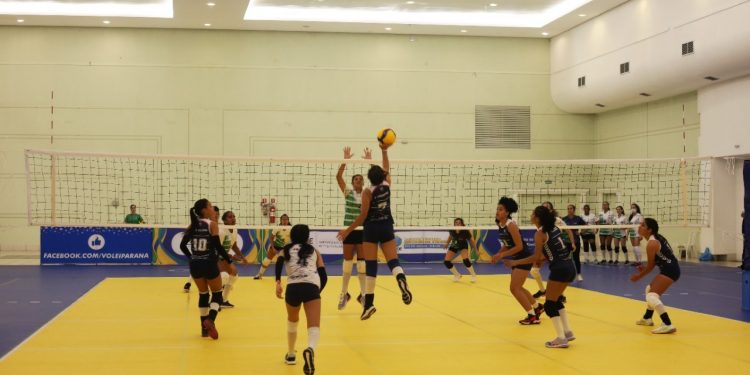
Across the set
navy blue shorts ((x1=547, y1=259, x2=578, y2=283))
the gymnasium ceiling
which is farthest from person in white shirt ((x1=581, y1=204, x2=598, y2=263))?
navy blue shorts ((x1=547, y1=259, x2=578, y2=283))

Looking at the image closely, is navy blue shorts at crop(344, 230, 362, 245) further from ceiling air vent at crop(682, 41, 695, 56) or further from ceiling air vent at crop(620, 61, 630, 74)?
ceiling air vent at crop(620, 61, 630, 74)

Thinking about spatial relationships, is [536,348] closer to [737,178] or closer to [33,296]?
[33,296]

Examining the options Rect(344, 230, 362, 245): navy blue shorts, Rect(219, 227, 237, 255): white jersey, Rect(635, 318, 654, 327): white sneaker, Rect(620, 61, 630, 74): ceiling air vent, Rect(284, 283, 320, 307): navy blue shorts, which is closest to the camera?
Rect(284, 283, 320, 307): navy blue shorts

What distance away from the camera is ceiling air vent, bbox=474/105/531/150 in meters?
31.3

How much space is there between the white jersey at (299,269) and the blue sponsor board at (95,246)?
683 inches

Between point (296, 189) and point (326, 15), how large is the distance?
271 inches

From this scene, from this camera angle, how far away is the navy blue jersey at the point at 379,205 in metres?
11.0

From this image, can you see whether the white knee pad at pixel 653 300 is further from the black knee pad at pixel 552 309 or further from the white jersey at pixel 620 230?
the white jersey at pixel 620 230

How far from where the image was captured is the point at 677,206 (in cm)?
2456

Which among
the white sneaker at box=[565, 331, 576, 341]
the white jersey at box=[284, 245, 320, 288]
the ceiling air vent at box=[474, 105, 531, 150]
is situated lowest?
the white sneaker at box=[565, 331, 576, 341]

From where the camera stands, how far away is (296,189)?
28.9m

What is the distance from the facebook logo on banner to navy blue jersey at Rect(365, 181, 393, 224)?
15.9m

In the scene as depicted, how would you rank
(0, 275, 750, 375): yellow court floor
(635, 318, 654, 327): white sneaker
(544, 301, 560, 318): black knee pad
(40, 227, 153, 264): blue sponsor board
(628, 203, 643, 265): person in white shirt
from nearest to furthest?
(0, 275, 750, 375): yellow court floor < (544, 301, 560, 318): black knee pad < (635, 318, 654, 327): white sneaker < (628, 203, 643, 265): person in white shirt < (40, 227, 153, 264): blue sponsor board

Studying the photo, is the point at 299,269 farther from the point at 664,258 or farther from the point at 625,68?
the point at 625,68
